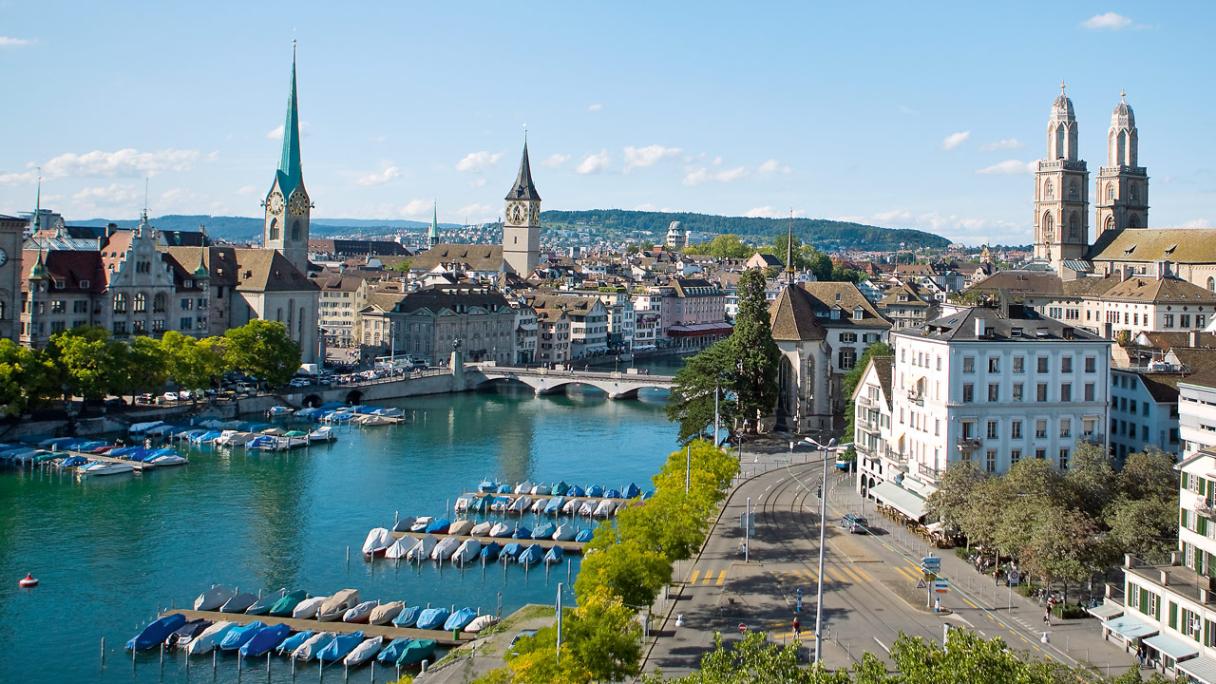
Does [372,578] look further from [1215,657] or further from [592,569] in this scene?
[1215,657]

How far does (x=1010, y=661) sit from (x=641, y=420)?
61.8 meters

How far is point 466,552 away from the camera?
43.3m

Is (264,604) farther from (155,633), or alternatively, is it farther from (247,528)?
(247,528)

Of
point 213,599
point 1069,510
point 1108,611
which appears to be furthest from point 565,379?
point 1108,611

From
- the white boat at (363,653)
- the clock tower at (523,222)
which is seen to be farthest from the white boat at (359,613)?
the clock tower at (523,222)

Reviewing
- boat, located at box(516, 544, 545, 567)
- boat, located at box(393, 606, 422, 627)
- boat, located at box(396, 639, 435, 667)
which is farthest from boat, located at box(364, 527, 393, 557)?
boat, located at box(396, 639, 435, 667)

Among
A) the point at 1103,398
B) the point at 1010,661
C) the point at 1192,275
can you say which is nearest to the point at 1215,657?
the point at 1010,661

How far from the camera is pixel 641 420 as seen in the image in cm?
8119

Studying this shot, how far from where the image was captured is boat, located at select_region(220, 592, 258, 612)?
36.1 meters

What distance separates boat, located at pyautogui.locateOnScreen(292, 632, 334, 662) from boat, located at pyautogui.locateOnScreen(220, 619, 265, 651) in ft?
4.84

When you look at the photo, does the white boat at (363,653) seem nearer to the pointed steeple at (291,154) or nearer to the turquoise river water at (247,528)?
the turquoise river water at (247,528)

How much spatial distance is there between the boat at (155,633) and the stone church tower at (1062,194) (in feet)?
291

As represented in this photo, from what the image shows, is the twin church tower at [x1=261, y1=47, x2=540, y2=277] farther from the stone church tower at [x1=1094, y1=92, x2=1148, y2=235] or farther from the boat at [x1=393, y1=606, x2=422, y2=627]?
the boat at [x1=393, y1=606, x2=422, y2=627]

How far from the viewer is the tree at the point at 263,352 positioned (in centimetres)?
7956
